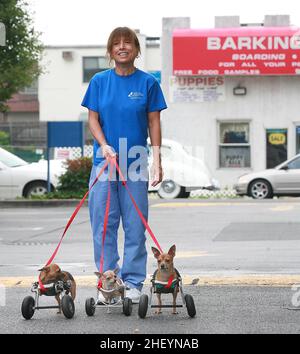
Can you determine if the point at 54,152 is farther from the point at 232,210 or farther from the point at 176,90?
the point at 232,210

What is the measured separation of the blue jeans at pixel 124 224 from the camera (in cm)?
738

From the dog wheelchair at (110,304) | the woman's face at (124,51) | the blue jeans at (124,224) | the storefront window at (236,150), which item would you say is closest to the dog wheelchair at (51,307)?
the dog wheelchair at (110,304)

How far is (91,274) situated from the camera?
9602 mm

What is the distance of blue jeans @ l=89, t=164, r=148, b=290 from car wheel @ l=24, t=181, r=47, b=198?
17722 millimetres

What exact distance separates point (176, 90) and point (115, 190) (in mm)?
25868

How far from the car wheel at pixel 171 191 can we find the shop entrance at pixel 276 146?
19.7 feet

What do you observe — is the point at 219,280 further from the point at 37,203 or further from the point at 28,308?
the point at 37,203

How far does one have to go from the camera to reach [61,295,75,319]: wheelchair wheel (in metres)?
6.80

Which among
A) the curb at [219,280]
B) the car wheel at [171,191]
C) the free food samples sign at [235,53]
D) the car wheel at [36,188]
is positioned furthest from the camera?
the free food samples sign at [235,53]

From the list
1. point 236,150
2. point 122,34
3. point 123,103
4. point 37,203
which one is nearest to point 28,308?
point 123,103

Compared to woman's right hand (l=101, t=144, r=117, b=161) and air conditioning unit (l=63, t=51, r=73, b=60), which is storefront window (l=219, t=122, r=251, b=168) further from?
woman's right hand (l=101, t=144, r=117, b=161)

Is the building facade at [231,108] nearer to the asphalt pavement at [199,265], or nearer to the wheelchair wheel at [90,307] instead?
the asphalt pavement at [199,265]

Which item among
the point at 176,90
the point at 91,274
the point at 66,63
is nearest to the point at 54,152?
the point at 176,90

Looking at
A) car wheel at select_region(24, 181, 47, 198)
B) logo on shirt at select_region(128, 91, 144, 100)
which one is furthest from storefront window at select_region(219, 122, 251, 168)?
logo on shirt at select_region(128, 91, 144, 100)
